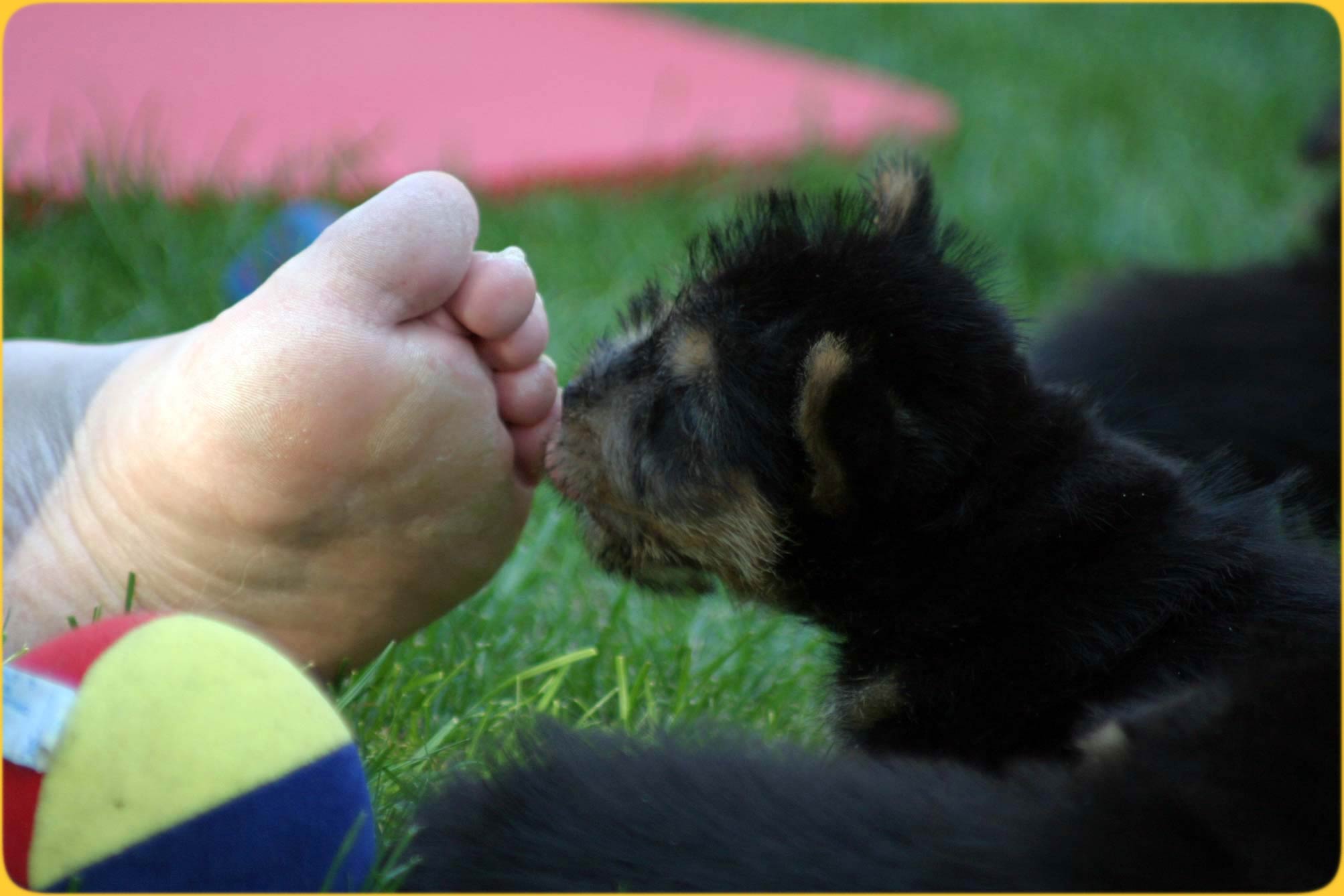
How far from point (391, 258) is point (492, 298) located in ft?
0.61

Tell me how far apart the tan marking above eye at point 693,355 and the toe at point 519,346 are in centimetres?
27

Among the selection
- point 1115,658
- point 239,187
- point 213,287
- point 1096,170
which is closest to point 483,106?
point 239,187

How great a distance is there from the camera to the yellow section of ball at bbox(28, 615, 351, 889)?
1.66 metres

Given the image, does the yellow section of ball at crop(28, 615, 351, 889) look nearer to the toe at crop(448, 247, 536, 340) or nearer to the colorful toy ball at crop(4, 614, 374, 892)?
the colorful toy ball at crop(4, 614, 374, 892)

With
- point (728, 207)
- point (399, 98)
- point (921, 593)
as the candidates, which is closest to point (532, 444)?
point (921, 593)

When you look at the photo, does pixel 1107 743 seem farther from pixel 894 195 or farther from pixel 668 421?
pixel 894 195

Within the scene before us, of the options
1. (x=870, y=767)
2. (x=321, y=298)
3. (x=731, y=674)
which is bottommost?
(x=731, y=674)

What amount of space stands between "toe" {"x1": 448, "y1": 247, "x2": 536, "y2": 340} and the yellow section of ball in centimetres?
77

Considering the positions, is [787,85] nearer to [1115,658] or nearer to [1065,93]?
[1065,93]

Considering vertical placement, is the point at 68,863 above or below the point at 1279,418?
below

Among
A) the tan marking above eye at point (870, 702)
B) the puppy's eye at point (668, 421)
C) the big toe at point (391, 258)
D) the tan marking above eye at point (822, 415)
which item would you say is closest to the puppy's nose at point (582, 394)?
the puppy's eye at point (668, 421)

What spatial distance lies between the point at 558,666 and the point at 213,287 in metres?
2.01

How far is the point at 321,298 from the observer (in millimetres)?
2293

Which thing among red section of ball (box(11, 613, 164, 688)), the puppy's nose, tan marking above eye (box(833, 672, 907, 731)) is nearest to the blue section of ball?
red section of ball (box(11, 613, 164, 688))
